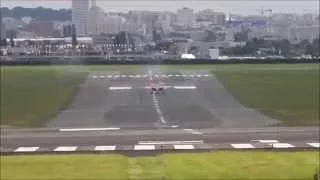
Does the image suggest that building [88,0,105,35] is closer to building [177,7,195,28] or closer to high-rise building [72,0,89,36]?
high-rise building [72,0,89,36]

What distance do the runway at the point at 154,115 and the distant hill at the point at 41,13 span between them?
776 millimetres

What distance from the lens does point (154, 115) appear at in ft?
19.2

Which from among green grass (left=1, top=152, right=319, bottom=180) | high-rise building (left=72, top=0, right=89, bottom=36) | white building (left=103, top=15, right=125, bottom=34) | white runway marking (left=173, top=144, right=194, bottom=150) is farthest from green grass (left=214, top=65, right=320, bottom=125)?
green grass (left=1, top=152, right=319, bottom=180)

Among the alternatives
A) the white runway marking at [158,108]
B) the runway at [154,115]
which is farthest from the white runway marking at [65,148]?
the white runway marking at [158,108]

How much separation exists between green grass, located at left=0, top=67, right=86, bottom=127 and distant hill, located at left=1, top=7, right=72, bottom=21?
1.41 ft

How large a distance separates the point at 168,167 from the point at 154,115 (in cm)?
247

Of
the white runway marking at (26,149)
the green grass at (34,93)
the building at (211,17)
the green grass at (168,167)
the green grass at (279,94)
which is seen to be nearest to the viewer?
the green grass at (168,167)

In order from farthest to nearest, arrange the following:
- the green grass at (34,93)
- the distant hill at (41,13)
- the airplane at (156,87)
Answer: the airplane at (156,87) < the green grass at (34,93) < the distant hill at (41,13)

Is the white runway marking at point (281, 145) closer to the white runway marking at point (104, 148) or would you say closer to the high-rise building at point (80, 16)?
the white runway marking at point (104, 148)

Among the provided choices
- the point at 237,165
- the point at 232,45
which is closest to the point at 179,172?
the point at 237,165

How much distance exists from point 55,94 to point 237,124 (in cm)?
182

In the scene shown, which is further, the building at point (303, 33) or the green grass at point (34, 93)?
the green grass at point (34, 93)

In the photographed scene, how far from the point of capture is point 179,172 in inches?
130

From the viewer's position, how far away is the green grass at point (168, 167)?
3273 millimetres
